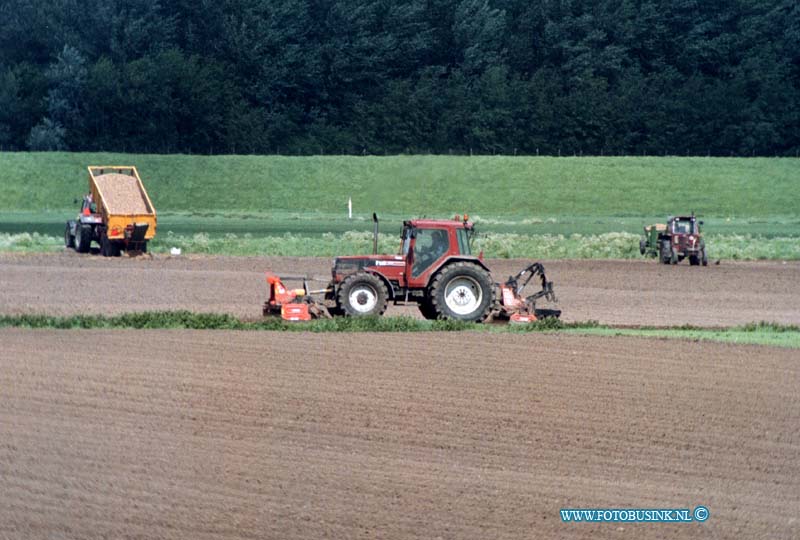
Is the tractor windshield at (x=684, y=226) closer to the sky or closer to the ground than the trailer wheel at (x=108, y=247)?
closer to the sky

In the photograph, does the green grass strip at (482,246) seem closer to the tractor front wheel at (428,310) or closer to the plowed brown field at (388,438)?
the tractor front wheel at (428,310)

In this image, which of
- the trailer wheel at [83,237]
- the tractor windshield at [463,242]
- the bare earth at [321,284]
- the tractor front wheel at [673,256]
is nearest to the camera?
the tractor windshield at [463,242]

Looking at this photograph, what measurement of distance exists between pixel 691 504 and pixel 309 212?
6429cm

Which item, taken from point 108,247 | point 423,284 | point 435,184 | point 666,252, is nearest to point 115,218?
point 108,247

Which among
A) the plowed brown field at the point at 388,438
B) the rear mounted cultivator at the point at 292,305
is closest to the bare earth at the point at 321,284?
the rear mounted cultivator at the point at 292,305

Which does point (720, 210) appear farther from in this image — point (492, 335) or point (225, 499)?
point (225, 499)

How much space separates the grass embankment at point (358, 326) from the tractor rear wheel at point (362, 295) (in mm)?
306

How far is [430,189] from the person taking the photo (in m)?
78.0

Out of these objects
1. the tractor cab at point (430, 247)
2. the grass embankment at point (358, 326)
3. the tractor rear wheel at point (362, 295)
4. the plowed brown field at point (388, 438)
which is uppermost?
the tractor cab at point (430, 247)

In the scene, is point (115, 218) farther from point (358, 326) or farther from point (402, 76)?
point (402, 76)

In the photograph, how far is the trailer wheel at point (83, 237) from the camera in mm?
41556

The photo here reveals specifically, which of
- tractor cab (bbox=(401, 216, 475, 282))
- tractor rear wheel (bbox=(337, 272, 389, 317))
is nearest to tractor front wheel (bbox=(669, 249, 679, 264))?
tractor cab (bbox=(401, 216, 475, 282))

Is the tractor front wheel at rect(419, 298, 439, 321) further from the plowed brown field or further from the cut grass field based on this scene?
the cut grass field

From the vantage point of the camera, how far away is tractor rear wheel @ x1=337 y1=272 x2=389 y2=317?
2378 cm
